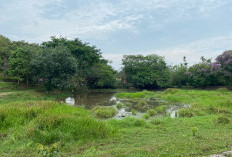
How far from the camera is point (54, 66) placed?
18.7 m

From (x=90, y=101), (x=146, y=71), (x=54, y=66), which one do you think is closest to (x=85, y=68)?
(x=54, y=66)

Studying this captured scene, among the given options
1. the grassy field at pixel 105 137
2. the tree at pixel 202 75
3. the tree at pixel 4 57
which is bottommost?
the grassy field at pixel 105 137

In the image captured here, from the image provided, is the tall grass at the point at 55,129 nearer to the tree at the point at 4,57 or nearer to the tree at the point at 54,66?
the tree at the point at 54,66

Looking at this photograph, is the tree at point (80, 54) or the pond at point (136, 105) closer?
the pond at point (136, 105)

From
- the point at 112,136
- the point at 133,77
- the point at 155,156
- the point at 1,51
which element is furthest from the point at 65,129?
the point at 133,77

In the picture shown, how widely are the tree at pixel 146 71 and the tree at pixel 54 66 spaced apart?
56.3 ft

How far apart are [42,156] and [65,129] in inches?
73.3

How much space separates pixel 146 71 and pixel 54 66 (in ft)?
67.7

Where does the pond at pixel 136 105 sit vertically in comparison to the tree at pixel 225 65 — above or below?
below

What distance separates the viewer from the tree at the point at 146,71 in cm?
3316

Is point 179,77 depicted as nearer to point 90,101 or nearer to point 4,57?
point 90,101

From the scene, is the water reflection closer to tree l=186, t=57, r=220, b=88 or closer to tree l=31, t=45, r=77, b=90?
tree l=31, t=45, r=77, b=90

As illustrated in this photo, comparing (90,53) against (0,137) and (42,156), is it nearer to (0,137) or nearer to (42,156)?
(0,137)

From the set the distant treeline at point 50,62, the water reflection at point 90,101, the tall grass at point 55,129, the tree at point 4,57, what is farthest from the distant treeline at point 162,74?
the tall grass at point 55,129
